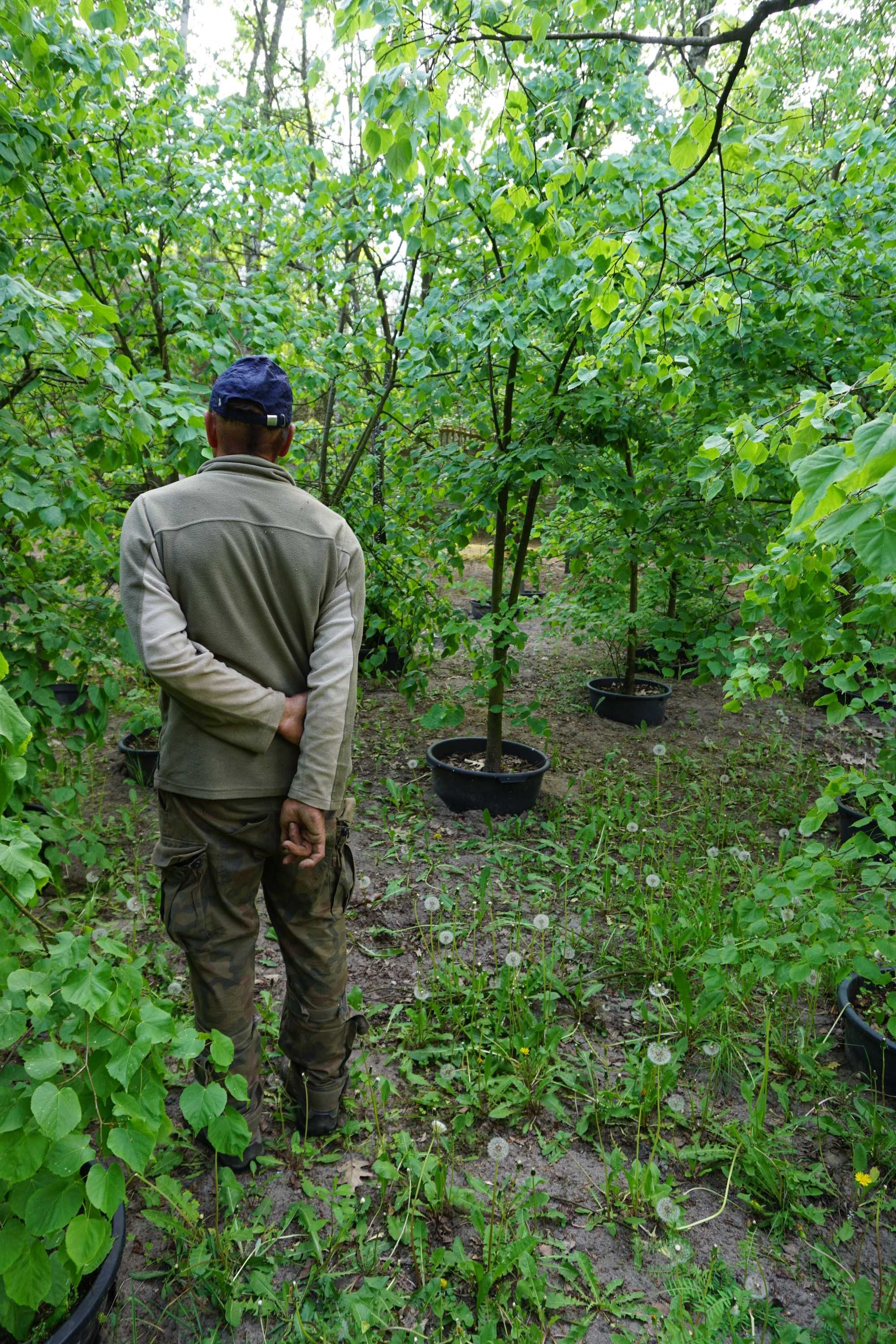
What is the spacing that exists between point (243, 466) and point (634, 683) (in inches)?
218

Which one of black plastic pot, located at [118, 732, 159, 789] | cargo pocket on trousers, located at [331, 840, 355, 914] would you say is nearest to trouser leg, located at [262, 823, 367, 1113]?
cargo pocket on trousers, located at [331, 840, 355, 914]

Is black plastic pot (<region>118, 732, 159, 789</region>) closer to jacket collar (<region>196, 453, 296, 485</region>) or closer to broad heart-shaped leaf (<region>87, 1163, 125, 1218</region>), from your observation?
jacket collar (<region>196, 453, 296, 485</region>)

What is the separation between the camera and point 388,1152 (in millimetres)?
2287

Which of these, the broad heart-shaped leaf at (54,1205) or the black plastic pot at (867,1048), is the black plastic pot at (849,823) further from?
the broad heart-shaped leaf at (54,1205)

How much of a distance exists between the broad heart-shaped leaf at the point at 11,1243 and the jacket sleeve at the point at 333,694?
98cm

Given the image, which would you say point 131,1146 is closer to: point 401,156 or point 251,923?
point 251,923

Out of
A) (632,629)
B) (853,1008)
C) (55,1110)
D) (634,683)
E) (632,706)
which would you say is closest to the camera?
(55,1110)

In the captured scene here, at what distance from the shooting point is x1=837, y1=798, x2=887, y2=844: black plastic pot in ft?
13.5

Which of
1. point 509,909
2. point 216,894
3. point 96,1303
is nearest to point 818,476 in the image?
point 216,894

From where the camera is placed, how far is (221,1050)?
1.52 m

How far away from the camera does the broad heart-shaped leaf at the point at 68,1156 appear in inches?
49.9

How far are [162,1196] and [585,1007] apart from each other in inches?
61.1

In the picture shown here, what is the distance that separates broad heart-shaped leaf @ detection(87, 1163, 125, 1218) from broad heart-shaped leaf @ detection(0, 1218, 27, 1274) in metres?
0.13

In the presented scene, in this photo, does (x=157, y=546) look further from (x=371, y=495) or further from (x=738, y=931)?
(x=371, y=495)
